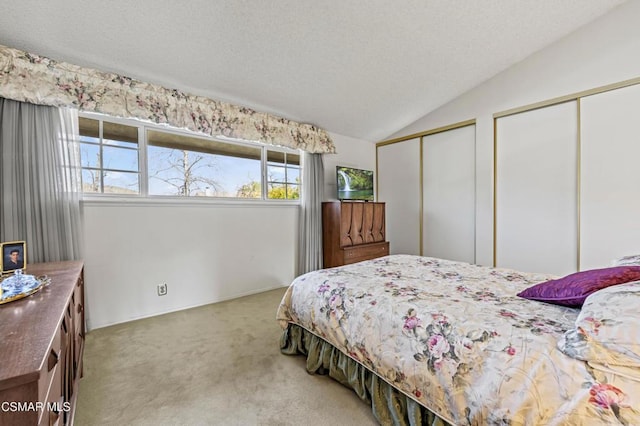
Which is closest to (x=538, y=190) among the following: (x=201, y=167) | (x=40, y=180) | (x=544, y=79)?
(x=544, y=79)

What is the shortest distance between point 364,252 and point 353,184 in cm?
102

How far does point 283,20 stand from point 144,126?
1.70 metres

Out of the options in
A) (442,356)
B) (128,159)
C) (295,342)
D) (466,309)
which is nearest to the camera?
(442,356)

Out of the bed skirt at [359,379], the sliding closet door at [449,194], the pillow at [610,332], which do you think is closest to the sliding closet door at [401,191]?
the sliding closet door at [449,194]

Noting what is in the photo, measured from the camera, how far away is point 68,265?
181cm

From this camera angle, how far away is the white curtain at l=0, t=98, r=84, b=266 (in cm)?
201

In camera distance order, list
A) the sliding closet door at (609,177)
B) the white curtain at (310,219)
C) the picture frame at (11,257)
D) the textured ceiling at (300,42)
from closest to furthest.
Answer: the picture frame at (11,257) → the textured ceiling at (300,42) → the sliding closet door at (609,177) → the white curtain at (310,219)

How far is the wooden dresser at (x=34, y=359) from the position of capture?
58cm

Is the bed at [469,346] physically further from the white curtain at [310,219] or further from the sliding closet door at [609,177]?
the white curtain at [310,219]

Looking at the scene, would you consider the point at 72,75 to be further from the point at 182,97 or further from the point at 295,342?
the point at 295,342

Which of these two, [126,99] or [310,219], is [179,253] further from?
[310,219]

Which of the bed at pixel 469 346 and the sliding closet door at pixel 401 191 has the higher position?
the sliding closet door at pixel 401 191

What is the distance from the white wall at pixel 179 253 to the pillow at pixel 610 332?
3.00 meters

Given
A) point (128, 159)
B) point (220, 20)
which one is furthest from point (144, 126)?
point (220, 20)
